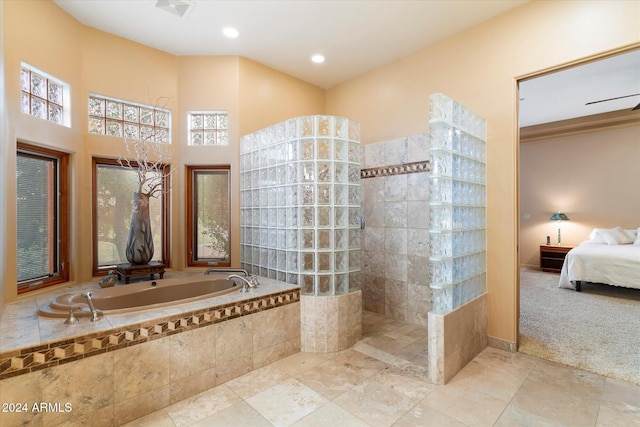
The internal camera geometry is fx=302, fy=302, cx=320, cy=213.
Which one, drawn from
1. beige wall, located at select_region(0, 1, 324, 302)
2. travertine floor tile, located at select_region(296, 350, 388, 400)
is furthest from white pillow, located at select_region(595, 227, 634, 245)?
beige wall, located at select_region(0, 1, 324, 302)

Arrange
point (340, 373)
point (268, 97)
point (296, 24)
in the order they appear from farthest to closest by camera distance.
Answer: point (268, 97) → point (296, 24) → point (340, 373)

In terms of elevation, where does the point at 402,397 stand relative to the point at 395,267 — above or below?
below

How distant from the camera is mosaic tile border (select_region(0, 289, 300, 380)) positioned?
146 cm

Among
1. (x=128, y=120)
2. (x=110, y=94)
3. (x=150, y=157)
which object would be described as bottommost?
(x=150, y=157)

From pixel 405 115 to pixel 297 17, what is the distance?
1.55 m

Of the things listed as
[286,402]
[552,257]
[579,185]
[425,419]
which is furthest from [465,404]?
[579,185]

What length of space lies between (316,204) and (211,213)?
1.68 meters

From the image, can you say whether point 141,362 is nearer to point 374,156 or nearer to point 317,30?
point 374,156

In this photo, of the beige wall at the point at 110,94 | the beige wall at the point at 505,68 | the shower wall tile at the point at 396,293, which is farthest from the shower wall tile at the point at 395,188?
the beige wall at the point at 110,94

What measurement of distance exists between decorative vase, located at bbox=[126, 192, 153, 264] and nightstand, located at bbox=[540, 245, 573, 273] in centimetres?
667

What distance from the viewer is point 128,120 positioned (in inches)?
130

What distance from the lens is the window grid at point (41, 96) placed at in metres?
2.47

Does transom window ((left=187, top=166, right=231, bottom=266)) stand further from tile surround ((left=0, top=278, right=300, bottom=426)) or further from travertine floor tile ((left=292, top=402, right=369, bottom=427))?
travertine floor tile ((left=292, top=402, right=369, bottom=427))

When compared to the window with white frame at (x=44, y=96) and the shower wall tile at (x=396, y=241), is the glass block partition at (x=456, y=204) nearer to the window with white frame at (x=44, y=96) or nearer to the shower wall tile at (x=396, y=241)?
the shower wall tile at (x=396, y=241)
